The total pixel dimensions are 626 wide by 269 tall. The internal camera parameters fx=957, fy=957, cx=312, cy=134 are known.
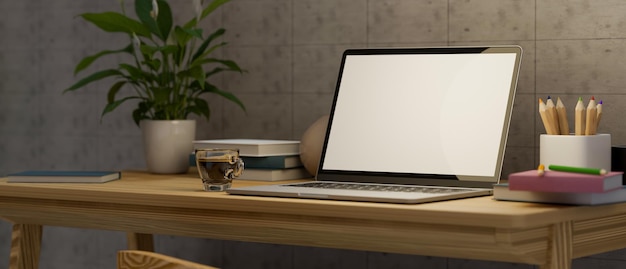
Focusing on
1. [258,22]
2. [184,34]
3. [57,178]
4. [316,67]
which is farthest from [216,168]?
[258,22]

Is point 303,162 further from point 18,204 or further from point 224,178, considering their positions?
point 18,204

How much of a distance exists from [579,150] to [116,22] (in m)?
1.21

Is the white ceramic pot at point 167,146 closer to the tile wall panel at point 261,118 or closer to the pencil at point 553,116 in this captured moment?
the tile wall panel at point 261,118

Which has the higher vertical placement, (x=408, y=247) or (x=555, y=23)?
(x=555, y=23)

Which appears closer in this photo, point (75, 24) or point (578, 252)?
point (578, 252)

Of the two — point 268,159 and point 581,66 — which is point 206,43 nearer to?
point 268,159

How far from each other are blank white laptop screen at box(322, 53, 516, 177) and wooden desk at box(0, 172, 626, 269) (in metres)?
0.22

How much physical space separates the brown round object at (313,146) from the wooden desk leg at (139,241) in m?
0.63

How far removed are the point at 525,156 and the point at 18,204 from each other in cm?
122

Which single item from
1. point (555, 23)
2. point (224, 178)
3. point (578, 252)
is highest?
point (555, 23)

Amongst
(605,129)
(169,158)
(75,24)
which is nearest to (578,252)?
(605,129)

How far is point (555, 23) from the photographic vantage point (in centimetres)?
230

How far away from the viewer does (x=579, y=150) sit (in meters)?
1.91

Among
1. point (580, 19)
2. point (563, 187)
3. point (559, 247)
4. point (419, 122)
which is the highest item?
point (580, 19)
